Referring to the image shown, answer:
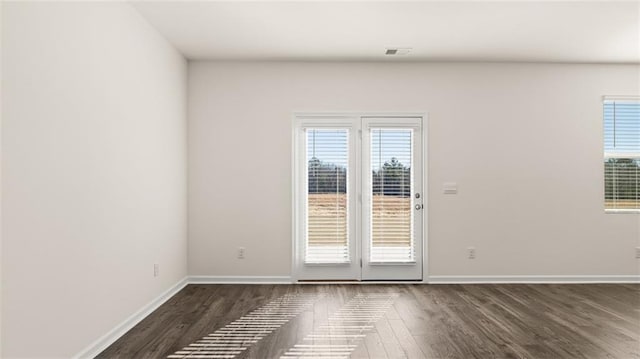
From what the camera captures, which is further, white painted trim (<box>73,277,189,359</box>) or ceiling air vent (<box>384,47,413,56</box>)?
ceiling air vent (<box>384,47,413,56</box>)

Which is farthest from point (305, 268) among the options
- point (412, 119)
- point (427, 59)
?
point (427, 59)

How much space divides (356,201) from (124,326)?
276 cm

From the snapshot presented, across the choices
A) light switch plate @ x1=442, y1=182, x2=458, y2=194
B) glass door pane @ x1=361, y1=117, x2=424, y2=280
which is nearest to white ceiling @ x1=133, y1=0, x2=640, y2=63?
glass door pane @ x1=361, y1=117, x2=424, y2=280

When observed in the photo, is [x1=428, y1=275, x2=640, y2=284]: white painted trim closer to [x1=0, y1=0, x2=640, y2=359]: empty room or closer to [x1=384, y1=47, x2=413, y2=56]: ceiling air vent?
[x1=0, y1=0, x2=640, y2=359]: empty room

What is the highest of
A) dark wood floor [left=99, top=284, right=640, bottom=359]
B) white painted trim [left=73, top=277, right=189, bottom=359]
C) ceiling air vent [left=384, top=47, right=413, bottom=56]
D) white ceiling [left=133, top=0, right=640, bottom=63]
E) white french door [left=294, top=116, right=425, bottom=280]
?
white ceiling [left=133, top=0, right=640, bottom=63]

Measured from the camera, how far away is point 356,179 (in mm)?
5055

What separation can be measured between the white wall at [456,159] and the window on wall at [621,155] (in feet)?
0.48

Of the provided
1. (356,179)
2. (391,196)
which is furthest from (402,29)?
(391,196)

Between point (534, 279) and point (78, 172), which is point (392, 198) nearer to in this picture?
point (534, 279)

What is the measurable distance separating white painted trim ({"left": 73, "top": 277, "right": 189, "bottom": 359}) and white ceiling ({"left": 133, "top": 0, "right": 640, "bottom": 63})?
8.36ft

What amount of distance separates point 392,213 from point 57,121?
3610 mm

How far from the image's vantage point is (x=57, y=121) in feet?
8.09

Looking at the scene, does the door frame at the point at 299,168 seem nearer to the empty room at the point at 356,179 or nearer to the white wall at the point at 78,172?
the empty room at the point at 356,179

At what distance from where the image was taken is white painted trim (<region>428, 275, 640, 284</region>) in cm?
504
